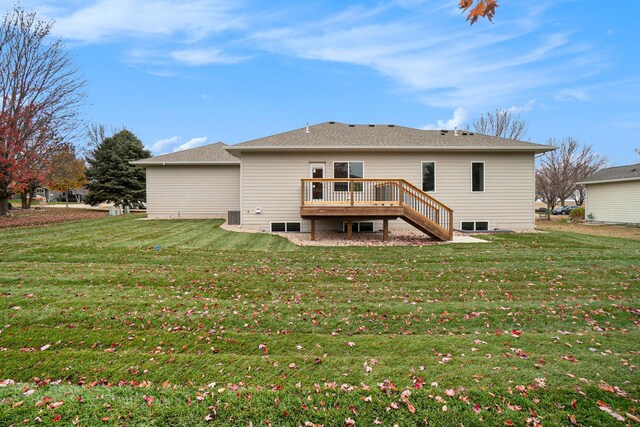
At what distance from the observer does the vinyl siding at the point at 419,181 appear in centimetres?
1417

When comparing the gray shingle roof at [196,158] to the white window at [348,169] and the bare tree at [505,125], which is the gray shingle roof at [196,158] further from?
the bare tree at [505,125]

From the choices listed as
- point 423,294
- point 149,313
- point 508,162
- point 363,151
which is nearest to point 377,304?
point 423,294

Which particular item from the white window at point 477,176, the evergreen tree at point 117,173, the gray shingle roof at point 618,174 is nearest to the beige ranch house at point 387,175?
the white window at point 477,176

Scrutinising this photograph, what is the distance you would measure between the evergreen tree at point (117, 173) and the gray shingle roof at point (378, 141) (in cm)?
1802

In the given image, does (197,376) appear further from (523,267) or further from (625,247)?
(625,247)

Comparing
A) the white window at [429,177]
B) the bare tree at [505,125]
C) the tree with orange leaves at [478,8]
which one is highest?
the bare tree at [505,125]

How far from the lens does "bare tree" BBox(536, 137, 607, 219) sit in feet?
96.9

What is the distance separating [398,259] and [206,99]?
17779 millimetres

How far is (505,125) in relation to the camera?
111 ft

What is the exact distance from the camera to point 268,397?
284 centimetres

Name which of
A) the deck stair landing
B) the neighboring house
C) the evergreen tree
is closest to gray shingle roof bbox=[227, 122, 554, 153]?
the deck stair landing

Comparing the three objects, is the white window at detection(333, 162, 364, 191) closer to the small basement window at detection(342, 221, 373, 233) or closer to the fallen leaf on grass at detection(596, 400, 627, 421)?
the small basement window at detection(342, 221, 373, 233)

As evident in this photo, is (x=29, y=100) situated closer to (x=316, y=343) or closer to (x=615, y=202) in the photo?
(x=316, y=343)

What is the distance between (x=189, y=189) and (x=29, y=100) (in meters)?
10.6
